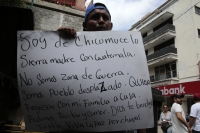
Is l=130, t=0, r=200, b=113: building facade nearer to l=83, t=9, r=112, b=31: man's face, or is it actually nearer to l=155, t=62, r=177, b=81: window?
l=155, t=62, r=177, b=81: window

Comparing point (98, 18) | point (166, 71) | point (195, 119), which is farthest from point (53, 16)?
point (166, 71)

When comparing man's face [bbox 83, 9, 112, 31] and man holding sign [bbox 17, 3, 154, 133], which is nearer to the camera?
Result: man holding sign [bbox 17, 3, 154, 133]

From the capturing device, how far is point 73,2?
8070 mm

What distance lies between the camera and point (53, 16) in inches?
274

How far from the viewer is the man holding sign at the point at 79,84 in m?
1.00

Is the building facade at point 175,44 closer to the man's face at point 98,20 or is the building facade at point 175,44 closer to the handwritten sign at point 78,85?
the man's face at point 98,20

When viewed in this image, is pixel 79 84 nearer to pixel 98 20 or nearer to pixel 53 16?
pixel 98 20

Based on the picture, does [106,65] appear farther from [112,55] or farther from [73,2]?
[73,2]

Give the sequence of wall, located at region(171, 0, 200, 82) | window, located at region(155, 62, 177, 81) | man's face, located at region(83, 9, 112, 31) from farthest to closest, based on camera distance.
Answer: window, located at region(155, 62, 177, 81), wall, located at region(171, 0, 200, 82), man's face, located at region(83, 9, 112, 31)

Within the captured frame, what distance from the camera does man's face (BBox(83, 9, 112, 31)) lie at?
4.33ft

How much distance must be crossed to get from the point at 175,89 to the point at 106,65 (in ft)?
32.3

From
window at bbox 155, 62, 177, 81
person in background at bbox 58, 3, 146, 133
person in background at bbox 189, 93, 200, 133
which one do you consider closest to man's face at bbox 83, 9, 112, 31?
person in background at bbox 58, 3, 146, 133

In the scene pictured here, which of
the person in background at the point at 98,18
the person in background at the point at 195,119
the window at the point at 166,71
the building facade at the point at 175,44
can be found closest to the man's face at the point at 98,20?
the person in background at the point at 98,18

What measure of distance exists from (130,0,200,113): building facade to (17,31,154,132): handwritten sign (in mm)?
14176
